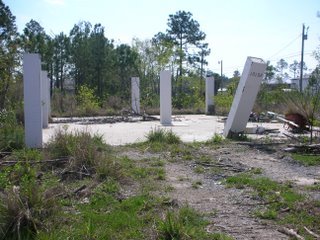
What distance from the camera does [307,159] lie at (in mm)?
8500

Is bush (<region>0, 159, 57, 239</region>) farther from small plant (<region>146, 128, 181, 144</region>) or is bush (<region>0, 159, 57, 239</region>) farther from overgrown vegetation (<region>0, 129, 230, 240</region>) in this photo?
small plant (<region>146, 128, 181, 144</region>)

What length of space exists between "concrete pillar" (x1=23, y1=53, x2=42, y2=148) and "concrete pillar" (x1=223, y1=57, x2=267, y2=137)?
17.5 ft

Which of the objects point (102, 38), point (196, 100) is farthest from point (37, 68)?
point (102, 38)

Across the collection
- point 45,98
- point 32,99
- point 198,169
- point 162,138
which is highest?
point 45,98

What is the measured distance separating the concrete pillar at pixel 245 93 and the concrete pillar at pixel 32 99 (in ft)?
17.5

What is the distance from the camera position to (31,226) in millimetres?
4023

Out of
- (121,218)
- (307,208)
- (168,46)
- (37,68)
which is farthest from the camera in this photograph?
(168,46)

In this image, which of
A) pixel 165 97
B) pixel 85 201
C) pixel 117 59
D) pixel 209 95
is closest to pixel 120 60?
pixel 117 59

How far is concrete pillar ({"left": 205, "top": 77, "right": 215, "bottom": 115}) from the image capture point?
24.2 meters

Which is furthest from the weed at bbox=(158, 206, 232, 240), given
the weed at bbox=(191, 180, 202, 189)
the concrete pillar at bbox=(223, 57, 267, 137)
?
the concrete pillar at bbox=(223, 57, 267, 137)

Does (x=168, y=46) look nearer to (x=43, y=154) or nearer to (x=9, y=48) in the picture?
(x=9, y=48)

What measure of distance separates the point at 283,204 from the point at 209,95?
19387 mm

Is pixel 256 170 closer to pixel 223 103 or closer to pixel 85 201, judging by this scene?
pixel 85 201

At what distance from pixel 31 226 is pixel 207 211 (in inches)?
79.5
